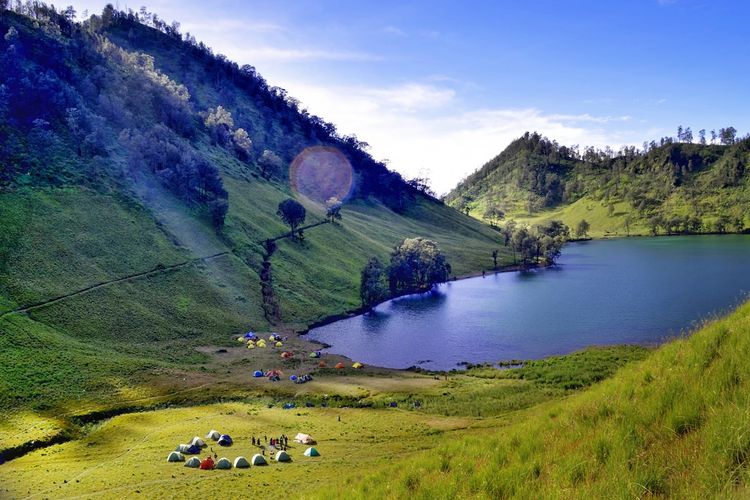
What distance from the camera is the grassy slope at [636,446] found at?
8414 millimetres

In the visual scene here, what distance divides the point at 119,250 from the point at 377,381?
65.4m

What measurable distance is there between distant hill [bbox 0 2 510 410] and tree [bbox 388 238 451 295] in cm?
1288

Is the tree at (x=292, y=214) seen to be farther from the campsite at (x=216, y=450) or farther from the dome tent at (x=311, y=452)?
the dome tent at (x=311, y=452)

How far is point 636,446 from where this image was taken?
32.8 feet

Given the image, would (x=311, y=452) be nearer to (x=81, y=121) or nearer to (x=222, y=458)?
(x=222, y=458)

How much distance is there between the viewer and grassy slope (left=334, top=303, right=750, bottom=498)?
27.6ft

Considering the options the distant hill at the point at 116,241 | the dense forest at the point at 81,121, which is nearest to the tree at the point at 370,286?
the distant hill at the point at 116,241

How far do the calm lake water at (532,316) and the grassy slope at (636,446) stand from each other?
75221 mm

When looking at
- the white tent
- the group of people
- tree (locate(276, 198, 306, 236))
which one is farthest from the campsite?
tree (locate(276, 198, 306, 236))

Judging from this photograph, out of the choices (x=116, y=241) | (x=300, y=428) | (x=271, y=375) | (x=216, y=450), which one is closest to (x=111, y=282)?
(x=116, y=241)

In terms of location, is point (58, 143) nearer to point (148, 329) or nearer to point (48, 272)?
point (48, 272)

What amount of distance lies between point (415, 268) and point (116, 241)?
272 ft

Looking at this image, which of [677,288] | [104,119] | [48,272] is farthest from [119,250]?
[677,288]

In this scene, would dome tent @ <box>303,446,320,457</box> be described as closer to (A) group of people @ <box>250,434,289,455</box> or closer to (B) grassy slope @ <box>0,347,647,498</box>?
(B) grassy slope @ <box>0,347,647,498</box>
